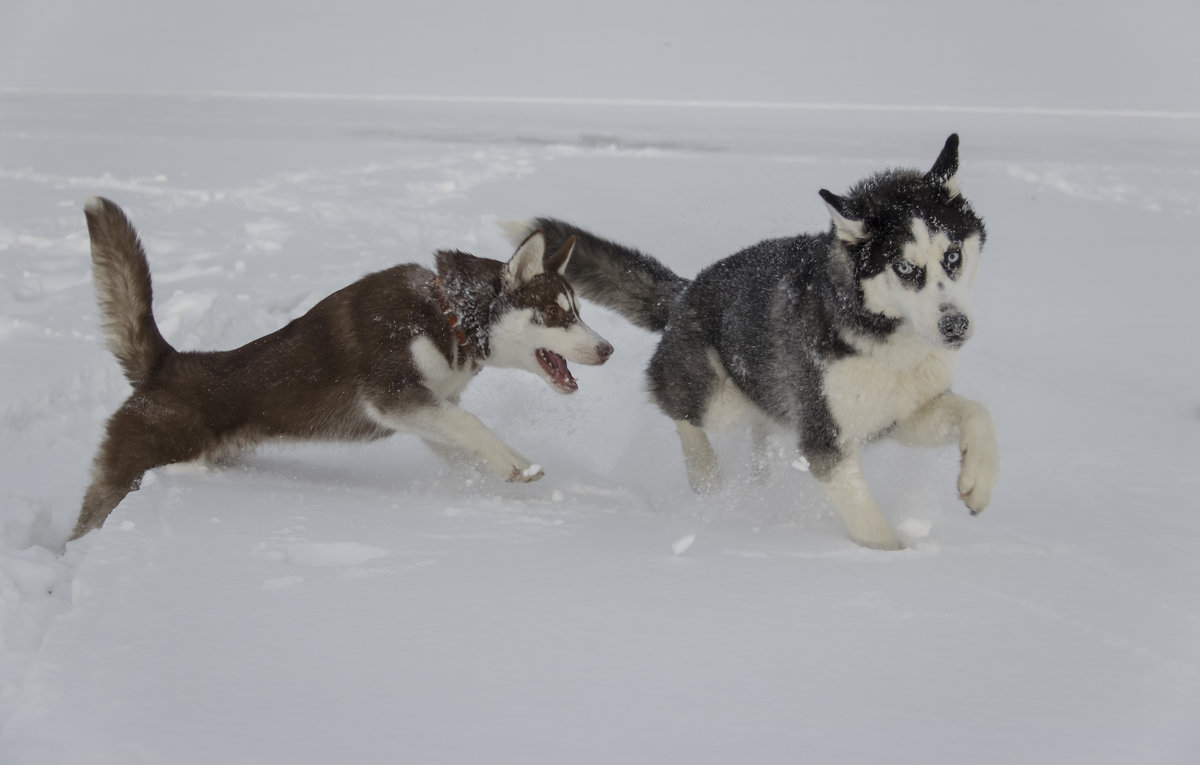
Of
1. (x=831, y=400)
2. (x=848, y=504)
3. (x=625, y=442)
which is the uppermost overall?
(x=831, y=400)

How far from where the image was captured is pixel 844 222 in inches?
141

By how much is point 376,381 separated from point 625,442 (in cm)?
155

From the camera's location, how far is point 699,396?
475 cm

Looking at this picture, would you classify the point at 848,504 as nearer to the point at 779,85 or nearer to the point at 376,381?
the point at 376,381

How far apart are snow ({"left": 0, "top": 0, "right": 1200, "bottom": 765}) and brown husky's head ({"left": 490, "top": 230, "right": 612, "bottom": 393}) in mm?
578

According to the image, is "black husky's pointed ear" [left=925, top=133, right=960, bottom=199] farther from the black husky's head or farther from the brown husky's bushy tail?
the brown husky's bushy tail

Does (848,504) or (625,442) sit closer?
(848,504)

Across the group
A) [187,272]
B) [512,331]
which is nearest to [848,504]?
[512,331]

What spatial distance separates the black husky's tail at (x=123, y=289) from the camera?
14.0 feet

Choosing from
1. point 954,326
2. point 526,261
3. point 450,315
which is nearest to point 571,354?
point 526,261

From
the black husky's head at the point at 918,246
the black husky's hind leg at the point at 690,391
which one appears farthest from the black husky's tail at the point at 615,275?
the black husky's head at the point at 918,246

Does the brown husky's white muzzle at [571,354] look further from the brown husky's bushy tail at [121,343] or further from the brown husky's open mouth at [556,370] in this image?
the brown husky's bushy tail at [121,343]

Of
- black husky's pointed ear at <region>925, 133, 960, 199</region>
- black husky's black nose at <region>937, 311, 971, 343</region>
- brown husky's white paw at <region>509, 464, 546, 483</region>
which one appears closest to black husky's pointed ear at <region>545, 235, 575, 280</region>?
brown husky's white paw at <region>509, 464, 546, 483</region>

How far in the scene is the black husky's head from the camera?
3.36 meters
